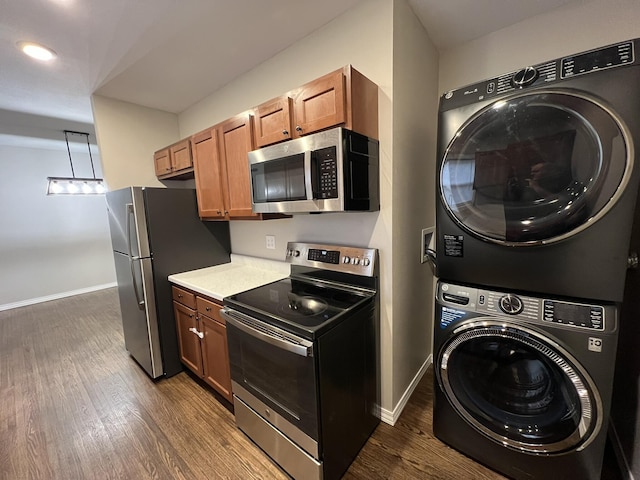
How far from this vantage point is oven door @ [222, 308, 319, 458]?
1237 mm

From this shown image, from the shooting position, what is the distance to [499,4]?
1512 millimetres

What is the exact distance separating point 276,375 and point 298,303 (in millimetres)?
390

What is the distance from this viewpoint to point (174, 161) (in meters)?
2.64

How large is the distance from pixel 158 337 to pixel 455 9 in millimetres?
3170

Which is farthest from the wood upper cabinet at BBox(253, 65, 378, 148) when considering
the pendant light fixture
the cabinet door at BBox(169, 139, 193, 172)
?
the pendant light fixture

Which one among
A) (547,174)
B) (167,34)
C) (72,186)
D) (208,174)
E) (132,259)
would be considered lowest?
(132,259)

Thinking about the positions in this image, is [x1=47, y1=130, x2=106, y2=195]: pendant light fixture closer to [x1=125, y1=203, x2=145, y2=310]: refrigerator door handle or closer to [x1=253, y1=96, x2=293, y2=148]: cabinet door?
[x1=125, y1=203, x2=145, y2=310]: refrigerator door handle

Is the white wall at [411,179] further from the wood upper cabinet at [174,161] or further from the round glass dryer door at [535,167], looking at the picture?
the wood upper cabinet at [174,161]

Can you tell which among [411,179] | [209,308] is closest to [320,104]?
[411,179]

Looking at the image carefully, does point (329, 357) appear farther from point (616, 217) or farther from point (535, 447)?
point (616, 217)

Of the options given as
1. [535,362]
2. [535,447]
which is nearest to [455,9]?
[535,362]

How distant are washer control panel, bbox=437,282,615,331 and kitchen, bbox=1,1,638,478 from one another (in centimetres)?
36

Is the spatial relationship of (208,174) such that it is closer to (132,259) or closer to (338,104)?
(132,259)

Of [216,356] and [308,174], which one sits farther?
[216,356]
